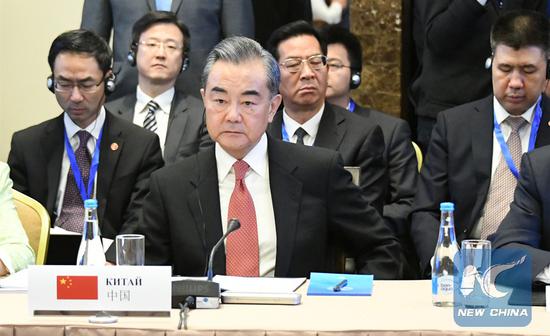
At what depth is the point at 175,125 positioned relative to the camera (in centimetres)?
521

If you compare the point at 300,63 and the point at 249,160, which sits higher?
the point at 300,63

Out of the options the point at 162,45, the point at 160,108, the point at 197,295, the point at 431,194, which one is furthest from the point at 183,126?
the point at 197,295

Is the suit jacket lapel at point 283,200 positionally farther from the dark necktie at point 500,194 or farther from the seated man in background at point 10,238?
the dark necktie at point 500,194

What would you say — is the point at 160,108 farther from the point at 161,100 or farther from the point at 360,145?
the point at 360,145

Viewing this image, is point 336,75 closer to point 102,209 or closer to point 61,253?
point 102,209

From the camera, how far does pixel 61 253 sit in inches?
162

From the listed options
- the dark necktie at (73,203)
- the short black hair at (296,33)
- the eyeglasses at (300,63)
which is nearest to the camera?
the dark necktie at (73,203)

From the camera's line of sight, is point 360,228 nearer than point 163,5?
Yes

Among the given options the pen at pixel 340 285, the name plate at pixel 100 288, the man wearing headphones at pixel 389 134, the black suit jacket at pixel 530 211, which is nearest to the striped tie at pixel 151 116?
the man wearing headphones at pixel 389 134

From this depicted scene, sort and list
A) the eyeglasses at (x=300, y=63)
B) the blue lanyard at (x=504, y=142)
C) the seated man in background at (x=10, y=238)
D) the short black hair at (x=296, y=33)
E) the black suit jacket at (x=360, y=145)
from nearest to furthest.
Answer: the seated man in background at (x=10, y=238) → the blue lanyard at (x=504, y=142) → the black suit jacket at (x=360, y=145) → the eyeglasses at (x=300, y=63) → the short black hair at (x=296, y=33)

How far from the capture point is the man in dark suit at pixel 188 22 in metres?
5.64

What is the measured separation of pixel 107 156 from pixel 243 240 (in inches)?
55.5

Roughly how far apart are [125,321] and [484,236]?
6.65 feet

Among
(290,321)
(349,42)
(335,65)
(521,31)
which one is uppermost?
(349,42)
